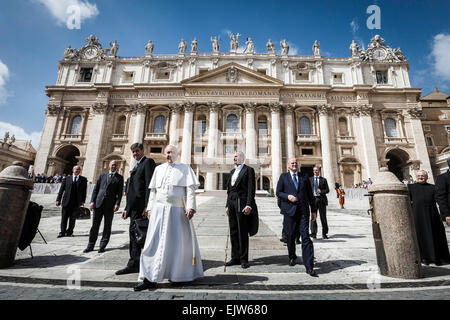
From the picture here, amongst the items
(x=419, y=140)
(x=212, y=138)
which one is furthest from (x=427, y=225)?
(x=419, y=140)

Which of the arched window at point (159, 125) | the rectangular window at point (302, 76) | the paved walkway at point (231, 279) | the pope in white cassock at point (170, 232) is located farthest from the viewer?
the rectangular window at point (302, 76)

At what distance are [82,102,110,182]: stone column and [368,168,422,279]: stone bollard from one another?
89.9ft

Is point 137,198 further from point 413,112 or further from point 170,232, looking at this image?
point 413,112

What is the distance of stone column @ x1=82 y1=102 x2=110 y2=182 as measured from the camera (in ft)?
81.6

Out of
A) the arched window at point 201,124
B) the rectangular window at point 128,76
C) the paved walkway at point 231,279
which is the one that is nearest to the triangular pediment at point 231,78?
the arched window at point 201,124

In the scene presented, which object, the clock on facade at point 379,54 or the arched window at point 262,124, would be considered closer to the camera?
the arched window at point 262,124

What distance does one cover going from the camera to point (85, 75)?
97.6ft

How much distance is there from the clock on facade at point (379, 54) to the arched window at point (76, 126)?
4028 centimetres

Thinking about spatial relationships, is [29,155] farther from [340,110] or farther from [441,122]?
[441,122]

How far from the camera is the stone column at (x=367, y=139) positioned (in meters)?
24.5

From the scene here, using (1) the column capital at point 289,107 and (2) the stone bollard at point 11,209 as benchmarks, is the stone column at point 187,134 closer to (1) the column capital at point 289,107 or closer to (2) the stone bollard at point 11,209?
(1) the column capital at point 289,107

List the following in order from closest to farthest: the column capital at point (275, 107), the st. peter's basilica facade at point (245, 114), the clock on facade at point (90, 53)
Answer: the st. peter's basilica facade at point (245, 114) < the column capital at point (275, 107) < the clock on facade at point (90, 53)

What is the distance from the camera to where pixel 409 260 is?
2.85 meters
